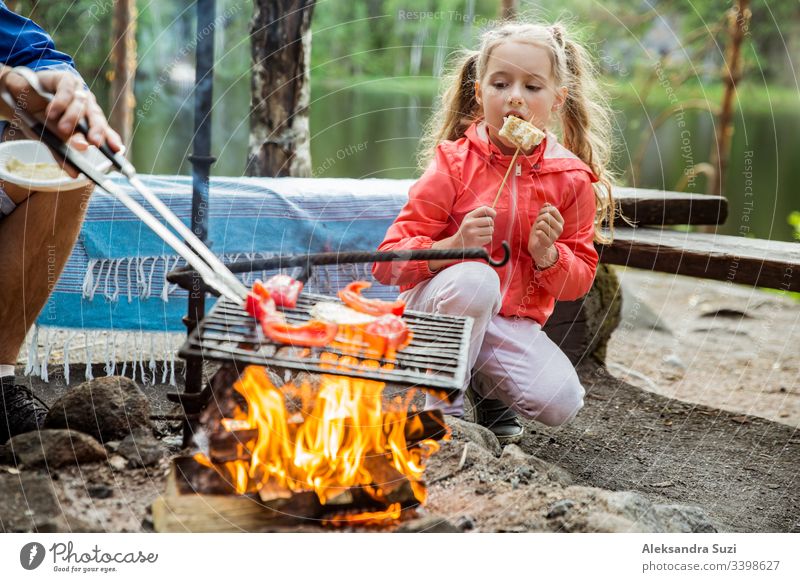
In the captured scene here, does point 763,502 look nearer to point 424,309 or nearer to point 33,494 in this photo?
point 424,309

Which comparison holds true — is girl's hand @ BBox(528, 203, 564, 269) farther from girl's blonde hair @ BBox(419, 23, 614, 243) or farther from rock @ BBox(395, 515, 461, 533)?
rock @ BBox(395, 515, 461, 533)

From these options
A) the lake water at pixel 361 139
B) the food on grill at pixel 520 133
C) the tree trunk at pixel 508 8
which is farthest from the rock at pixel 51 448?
the tree trunk at pixel 508 8

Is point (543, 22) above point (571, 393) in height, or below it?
above

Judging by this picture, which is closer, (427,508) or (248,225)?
(427,508)

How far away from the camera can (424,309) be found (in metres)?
1.97

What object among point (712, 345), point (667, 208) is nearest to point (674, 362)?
point (712, 345)

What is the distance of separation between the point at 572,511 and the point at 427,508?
27cm

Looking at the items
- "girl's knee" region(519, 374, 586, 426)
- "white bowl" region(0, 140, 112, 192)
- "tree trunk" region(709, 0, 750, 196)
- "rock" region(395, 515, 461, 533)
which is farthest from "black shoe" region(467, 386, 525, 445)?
"tree trunk" region(709, 0, 750, 196)

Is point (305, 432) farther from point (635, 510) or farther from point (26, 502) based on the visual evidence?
point (635, 510)

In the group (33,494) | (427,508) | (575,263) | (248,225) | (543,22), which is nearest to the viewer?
(33,494)

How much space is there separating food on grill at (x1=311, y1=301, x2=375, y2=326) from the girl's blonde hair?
730mm

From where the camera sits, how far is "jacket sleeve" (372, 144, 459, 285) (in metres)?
1.92
